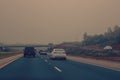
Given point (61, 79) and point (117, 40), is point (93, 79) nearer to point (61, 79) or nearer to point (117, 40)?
point (61, 79)

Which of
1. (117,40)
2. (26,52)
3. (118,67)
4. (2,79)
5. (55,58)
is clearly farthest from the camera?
(117,40)

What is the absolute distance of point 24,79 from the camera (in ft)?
64.0

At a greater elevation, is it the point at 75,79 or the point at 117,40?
the point at 117,40

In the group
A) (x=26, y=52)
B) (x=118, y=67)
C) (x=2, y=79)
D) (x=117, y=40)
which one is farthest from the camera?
(x=117, y=40)

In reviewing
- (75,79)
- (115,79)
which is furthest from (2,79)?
(115,79)

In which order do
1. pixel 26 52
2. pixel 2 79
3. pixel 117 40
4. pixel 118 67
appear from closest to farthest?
1. pixel 2 79
2. pixel 118 67
3. pixel 26 52
4. pixel 117 40

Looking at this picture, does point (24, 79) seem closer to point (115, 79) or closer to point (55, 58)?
point (115, 79)

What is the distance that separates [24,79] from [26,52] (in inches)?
2307

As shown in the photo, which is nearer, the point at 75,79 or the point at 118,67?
the point at 75,79

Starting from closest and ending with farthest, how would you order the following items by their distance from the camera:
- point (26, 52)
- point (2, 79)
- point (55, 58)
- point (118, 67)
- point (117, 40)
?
point (2, 79)
point (118, 67)
point (55, 58)
point (26, 52)
point (117, 40)

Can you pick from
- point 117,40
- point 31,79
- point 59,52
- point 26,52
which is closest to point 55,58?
point 59,52

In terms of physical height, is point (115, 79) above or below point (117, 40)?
below

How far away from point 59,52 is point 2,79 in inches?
1472

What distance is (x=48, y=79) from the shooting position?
19453 mm
